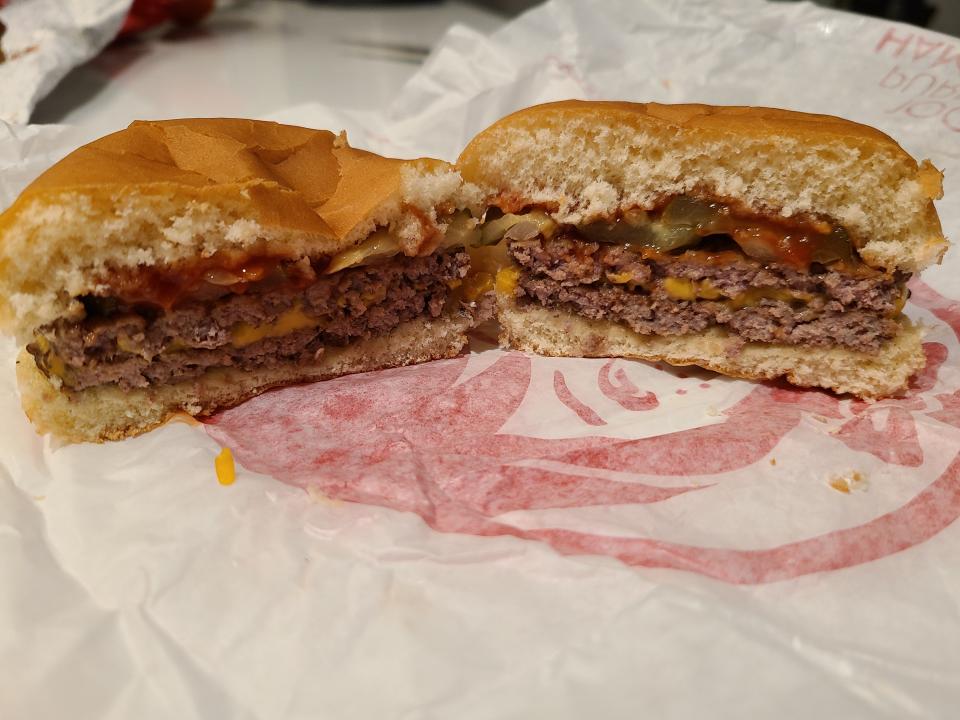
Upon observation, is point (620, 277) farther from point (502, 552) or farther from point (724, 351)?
point (502, 552)

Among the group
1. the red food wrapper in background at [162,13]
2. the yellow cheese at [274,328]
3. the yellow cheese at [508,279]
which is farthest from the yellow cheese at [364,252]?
the red food wrapper in background at [162,13]

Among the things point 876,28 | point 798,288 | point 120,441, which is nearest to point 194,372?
point 120,441

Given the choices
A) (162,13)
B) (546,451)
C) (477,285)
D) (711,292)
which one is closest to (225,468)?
(546,451)

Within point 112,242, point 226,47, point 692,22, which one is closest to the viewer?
point 112,242

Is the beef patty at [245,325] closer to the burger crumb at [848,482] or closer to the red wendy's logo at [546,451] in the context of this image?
the red wendy's logo at [546,451]

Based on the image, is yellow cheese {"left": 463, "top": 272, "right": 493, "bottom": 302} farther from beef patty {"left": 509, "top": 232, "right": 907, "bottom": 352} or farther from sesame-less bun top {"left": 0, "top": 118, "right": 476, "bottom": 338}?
sesame-less bun top {"left": 0, "top": 118, "right": 476, "bottom": 338}

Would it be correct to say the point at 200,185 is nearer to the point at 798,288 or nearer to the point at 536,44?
the point at 798,288
